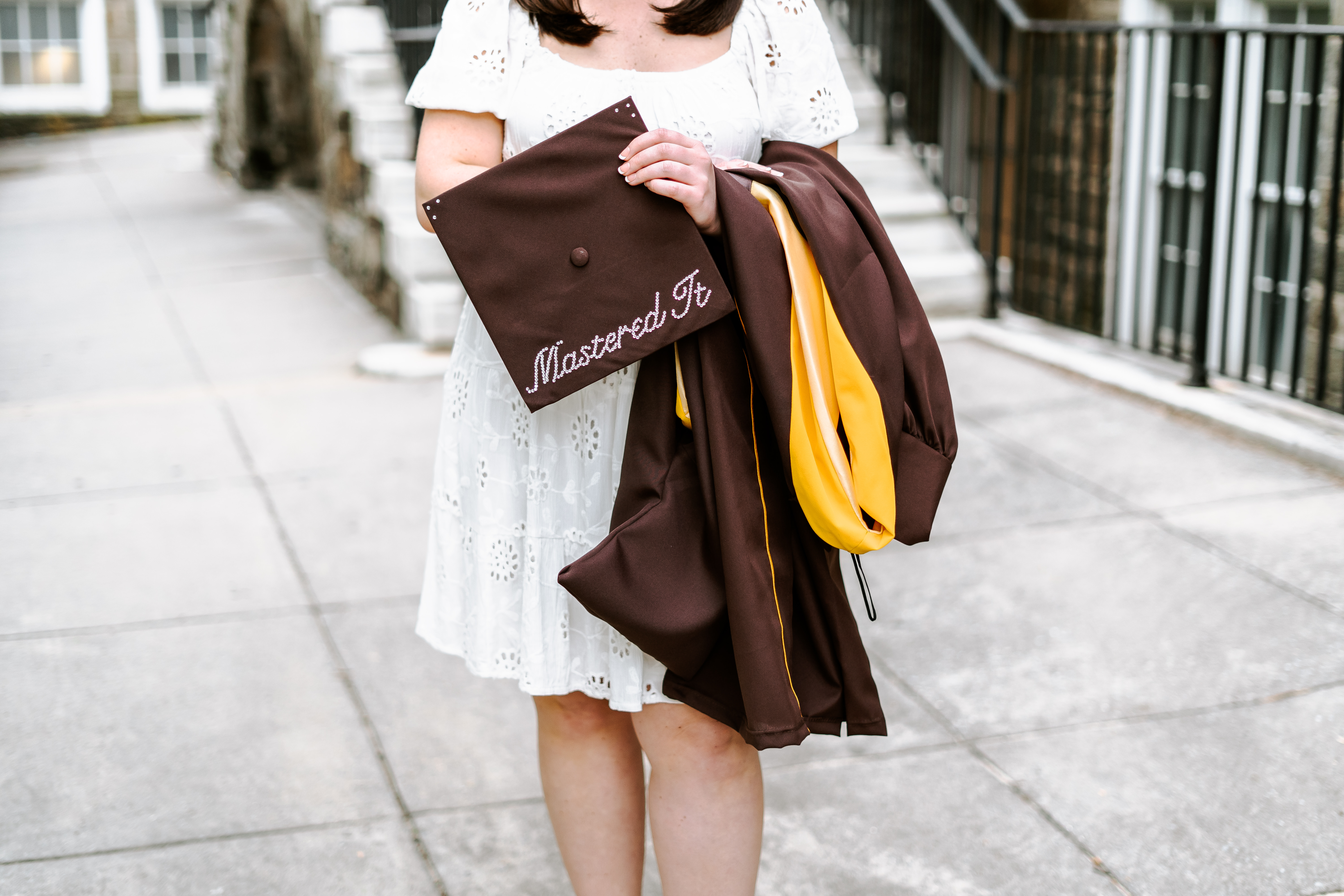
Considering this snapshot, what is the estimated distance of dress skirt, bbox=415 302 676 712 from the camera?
2.05 meters

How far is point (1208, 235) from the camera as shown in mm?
5535

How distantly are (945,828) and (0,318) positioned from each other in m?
6.45

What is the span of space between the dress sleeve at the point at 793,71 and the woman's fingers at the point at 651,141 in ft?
1.06

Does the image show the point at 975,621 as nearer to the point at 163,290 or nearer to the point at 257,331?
the point at 257,331

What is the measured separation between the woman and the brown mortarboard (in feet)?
0.54

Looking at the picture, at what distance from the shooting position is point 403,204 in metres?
7.25

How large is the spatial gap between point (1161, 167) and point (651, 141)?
6.62 metres

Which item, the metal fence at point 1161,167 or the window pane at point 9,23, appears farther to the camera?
the window pane at point 9,23

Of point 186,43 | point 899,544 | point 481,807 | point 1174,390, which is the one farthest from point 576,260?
point 186,43

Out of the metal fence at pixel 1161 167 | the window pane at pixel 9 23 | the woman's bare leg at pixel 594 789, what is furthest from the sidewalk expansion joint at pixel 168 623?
the window pane at pixel 9 23

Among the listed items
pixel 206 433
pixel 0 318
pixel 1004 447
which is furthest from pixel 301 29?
pixel 1004 447

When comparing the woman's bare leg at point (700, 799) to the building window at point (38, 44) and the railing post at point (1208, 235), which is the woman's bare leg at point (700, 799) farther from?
the building window at point (38, 44)

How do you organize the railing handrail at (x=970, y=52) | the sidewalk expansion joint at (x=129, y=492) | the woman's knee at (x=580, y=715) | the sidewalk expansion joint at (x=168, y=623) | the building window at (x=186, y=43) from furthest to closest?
the building window at (x=186, y=43) < the railing handrail at (x=970, y=52) < the sidewalk expansion joint at (x=129, y=492) < the sidewalk expansion joint at (x=168, y=623) < the woman's knee at (x=580, y=715)

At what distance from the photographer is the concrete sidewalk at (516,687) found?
9.08 feet
